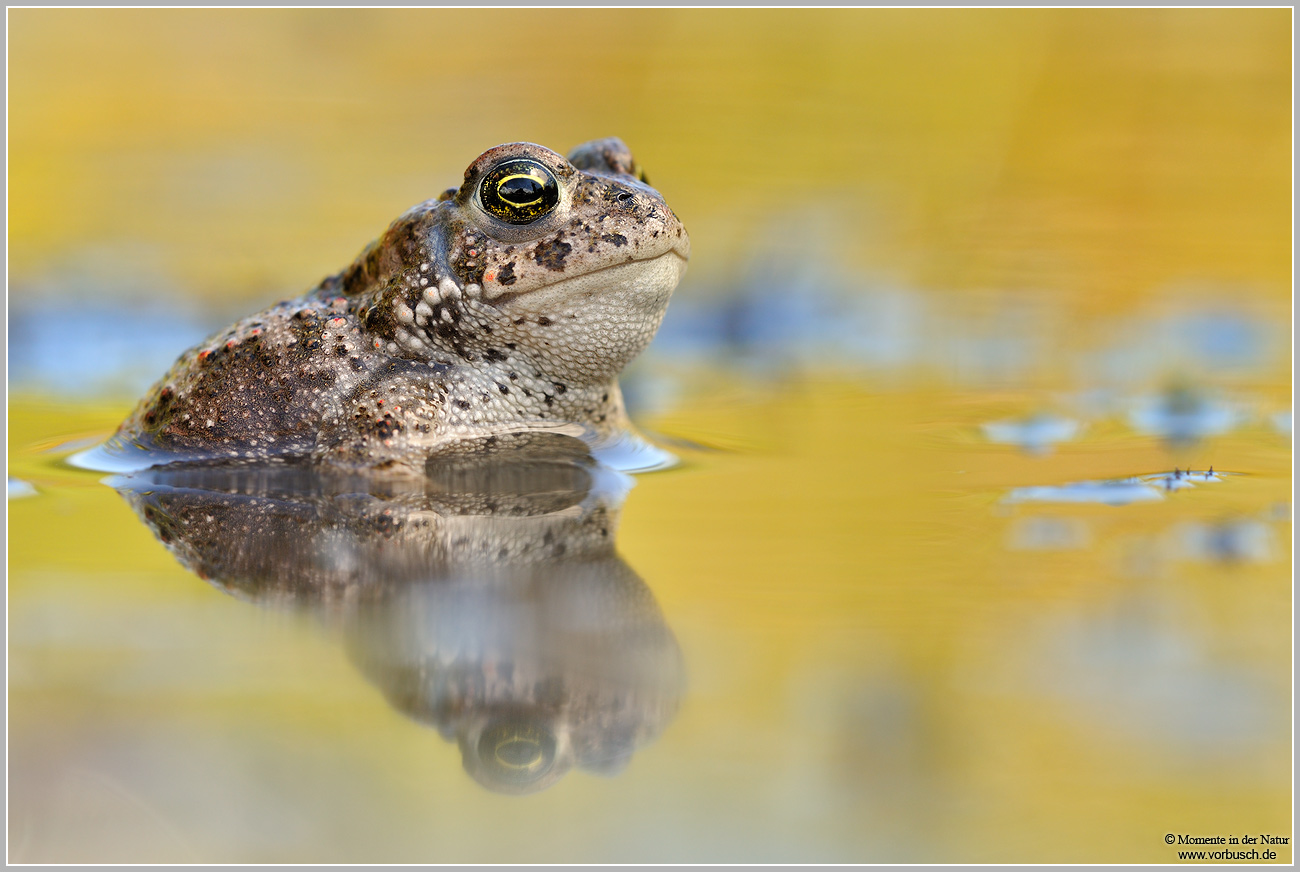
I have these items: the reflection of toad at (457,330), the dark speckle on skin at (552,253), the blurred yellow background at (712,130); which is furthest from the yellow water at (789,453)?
the dark speckle on skin at (552,253)

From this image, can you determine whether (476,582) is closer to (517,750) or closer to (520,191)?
(517,750)

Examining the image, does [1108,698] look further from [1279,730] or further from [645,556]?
[645,556]

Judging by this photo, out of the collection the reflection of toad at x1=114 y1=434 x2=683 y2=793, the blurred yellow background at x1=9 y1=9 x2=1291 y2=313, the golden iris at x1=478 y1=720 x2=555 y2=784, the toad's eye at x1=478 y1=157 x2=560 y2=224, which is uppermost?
the blurred yellow background at x1=9 y1=9 x2=1291 y2=313

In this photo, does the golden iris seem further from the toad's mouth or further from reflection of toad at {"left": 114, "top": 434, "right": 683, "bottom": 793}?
→ the toad's mouth

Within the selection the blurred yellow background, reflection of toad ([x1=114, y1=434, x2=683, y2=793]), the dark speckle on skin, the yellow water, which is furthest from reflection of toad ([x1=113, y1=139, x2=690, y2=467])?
the blurred yellow background

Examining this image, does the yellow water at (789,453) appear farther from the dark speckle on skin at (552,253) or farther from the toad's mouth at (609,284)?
the dark speckle on skin at (552,253)

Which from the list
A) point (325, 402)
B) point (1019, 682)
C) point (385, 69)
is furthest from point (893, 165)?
point (1019, 682)

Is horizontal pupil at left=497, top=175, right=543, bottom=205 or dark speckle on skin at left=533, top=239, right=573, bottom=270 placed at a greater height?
horizontal pupil at left=497, top=175, right=543, bottom=205
